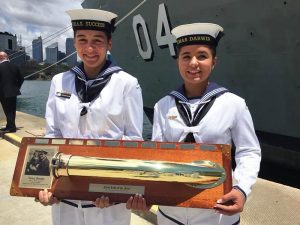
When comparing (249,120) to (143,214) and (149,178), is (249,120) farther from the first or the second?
(143,214)

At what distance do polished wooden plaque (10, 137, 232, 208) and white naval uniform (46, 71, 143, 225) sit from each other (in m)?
0.24

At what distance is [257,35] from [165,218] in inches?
169

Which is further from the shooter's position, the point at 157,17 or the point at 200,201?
the point at 157,17

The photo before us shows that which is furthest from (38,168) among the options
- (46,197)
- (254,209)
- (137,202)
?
(254,209)

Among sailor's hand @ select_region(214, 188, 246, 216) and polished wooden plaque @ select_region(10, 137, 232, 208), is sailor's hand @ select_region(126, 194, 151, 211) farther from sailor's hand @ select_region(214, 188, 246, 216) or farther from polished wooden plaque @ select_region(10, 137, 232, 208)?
sailor's hand @ select_region(214, 188, 246, 216)

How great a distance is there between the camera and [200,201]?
1.43m

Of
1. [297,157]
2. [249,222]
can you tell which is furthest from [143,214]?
[297,157]

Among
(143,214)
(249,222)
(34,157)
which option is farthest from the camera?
Answer: (143,214)

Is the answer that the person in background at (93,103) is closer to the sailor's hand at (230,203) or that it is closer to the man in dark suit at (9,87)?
the sailor's hand at (230,203)

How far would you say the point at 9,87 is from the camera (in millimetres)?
6934

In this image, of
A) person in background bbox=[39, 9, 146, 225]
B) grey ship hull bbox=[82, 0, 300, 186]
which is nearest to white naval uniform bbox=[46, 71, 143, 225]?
person in background bbox=[39, 9, 146, 225]

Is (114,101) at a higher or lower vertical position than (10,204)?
higher

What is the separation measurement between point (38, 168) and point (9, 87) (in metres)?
5.86

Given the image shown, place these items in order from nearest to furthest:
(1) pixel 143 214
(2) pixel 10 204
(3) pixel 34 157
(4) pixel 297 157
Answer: (3) pixel 34 157 < (1) pixel 143 214 < (2) pixel 10 204 < (4) pixel 297 157
